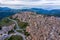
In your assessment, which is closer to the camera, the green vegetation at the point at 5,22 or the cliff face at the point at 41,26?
the cliff face at the point at 41,26

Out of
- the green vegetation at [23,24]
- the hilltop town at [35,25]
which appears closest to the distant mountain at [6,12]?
the hilltop town at [35,25]

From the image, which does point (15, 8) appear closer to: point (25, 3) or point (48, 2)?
point (25, 3)

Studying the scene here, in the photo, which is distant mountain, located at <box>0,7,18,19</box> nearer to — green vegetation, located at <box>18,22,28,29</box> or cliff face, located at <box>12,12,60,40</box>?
cliff face, located at <box>12,12,60,40</box>

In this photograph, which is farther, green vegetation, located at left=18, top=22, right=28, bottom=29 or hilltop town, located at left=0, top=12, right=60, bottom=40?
green vegetation, located at left=18, top=22, right=28, bottom=29

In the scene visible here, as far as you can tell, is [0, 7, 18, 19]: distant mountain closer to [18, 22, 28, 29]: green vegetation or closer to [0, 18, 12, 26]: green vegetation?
[0, 18, 12, 26]: green vegetation

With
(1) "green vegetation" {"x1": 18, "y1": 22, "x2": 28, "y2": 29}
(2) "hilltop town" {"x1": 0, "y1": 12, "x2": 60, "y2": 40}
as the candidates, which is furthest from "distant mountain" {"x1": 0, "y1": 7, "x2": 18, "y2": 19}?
(1) "green vegetation" {"x1": 18, "y1": 22, "x2": 28, "y2": 29}

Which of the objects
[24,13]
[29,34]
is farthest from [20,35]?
[24,13]

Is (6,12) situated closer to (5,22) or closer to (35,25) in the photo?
(5,22)

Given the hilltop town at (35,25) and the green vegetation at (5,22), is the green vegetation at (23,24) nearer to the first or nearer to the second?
the hilltop town at (35,25)

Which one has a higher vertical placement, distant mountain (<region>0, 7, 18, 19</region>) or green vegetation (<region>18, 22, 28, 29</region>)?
distant mountain (<region>0, 7, 18, 19</region>)
